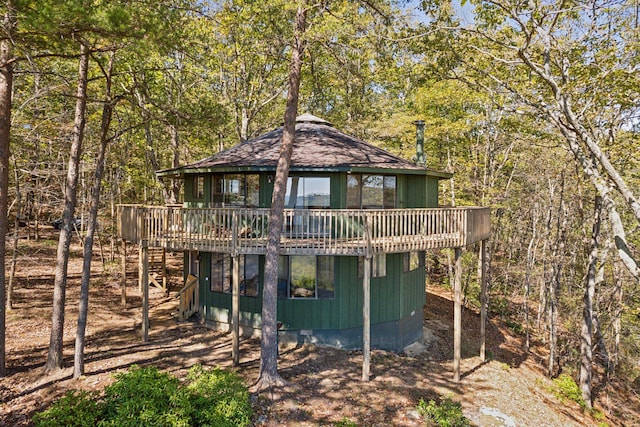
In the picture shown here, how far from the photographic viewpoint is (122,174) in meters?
25.2

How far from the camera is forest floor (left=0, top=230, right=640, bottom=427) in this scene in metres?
8.32

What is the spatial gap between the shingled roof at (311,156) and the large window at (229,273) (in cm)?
296

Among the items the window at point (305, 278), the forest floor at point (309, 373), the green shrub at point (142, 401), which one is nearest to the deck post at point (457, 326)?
the forest floor at point (309, 373)

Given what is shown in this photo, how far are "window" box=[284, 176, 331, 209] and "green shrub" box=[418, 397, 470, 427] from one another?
622 centimetres

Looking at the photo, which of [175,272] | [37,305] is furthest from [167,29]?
[175,272]

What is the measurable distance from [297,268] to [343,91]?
47.8 ft

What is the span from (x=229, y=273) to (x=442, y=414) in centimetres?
755

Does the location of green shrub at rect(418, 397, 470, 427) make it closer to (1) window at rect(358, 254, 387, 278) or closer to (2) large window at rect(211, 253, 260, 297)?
(1) window at rect(358, 254, 387, 278)

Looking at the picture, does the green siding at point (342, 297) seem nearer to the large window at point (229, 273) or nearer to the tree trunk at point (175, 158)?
the large window at point (229, 273)

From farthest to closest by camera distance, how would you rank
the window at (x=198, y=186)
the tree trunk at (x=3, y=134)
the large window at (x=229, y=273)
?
1. the window at (x=198, y=186)
2. the large window at (x=229, y=273)
3. the tree trunk at (x=3, y=134)

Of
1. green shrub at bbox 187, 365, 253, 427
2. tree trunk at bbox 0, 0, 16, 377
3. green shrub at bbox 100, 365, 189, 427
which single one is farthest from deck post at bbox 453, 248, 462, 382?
tree trunk at bbox 0, 0, 16, 377

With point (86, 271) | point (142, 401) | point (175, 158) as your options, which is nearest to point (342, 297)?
point (142, 401)

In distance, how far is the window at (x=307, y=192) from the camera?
12031mm

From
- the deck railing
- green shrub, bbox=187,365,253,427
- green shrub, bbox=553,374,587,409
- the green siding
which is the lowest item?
green shrub, bbox=553,374,587,409
